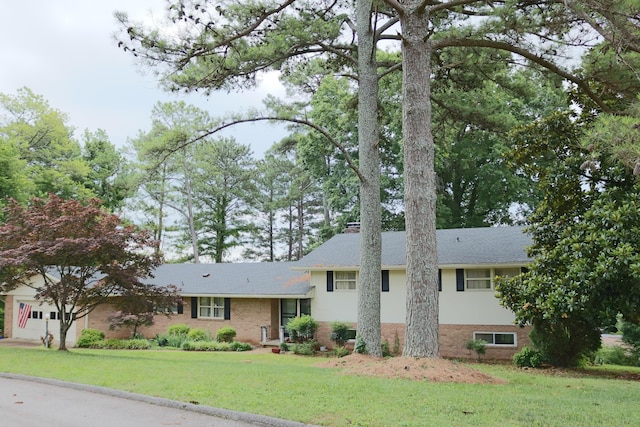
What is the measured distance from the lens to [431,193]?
1299cm

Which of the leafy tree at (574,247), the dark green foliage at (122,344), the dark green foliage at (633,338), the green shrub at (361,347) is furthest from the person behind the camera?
the dark green foliage at (122,344)

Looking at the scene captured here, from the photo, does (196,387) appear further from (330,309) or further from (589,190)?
(330,309)

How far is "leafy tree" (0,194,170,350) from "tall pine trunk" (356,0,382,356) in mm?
7325

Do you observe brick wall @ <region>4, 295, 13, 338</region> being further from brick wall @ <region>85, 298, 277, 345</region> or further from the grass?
the grass

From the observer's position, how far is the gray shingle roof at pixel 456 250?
20570mm

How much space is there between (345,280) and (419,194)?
11.1 m

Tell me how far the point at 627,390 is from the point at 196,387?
850 cm

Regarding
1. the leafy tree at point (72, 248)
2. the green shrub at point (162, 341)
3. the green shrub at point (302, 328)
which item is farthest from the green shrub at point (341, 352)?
the green shrub at point (162, 341)

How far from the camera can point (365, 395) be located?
871 centimetres

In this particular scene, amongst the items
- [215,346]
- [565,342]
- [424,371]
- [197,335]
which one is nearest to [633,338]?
[565,342]

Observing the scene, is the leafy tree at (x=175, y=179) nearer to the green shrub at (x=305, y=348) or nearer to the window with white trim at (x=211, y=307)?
the window with white trim at (x=211, y=307)

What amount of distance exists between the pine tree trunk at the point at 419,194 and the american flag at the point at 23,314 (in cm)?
2429

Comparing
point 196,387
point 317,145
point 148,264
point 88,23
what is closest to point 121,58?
point 88,23

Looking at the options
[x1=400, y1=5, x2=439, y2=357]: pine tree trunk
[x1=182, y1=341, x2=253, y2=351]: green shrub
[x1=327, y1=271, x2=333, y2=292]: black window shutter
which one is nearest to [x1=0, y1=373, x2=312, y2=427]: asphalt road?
[x1=400, y1=5, x2=439, y2=357]: pine tree trunk
